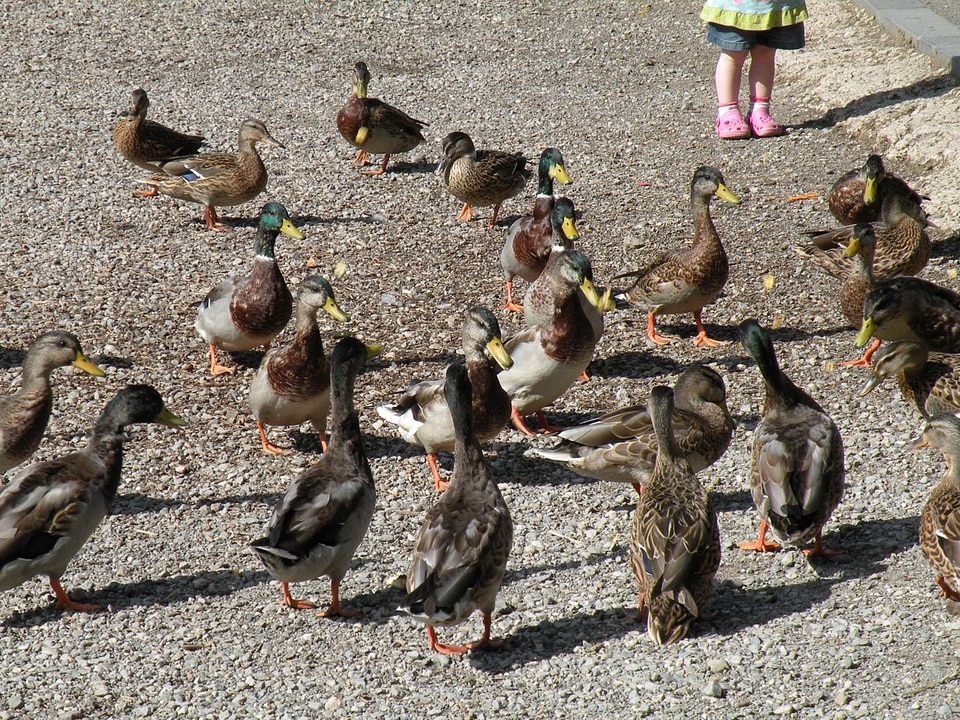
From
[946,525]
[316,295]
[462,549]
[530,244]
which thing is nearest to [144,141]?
[530,244]

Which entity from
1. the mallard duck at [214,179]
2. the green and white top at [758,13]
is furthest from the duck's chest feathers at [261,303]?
the green and white top at [758,13]

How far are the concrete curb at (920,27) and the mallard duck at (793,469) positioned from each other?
6631 mm

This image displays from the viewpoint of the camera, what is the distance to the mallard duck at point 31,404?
Answer: 5336 mm

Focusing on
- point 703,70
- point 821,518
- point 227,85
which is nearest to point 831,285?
point 821,518

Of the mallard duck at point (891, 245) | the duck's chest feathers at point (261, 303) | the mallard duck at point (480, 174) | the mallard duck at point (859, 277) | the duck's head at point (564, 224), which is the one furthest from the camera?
the mallard duck at point (480, 174)

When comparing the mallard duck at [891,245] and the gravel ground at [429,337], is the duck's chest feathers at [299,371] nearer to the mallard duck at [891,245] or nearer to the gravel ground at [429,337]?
the gravel ground at [429,337]

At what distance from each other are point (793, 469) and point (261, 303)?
3378 millimetres

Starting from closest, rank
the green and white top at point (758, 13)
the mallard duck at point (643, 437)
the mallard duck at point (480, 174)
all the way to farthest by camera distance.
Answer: the mallard duck at point (643, 437), the mallard duck at point (480, 174), the green and white top at point (758, 13)

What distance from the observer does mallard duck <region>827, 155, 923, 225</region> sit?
759cm

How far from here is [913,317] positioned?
6266 millimetres

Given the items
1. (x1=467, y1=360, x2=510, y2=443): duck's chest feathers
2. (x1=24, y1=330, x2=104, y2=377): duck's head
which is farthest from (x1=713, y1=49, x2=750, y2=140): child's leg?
(x1=24, y1=330, x2=104, y2=377): duck's head

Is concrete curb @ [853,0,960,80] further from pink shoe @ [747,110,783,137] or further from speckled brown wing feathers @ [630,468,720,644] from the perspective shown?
speckled brown wing feathers @ [630,468,720,644]

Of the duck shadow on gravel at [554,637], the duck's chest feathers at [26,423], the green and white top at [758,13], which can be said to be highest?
the green and white top at [758,13]

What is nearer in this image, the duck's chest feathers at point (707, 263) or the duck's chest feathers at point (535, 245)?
the duck's chest feathers at point (707, 263)
